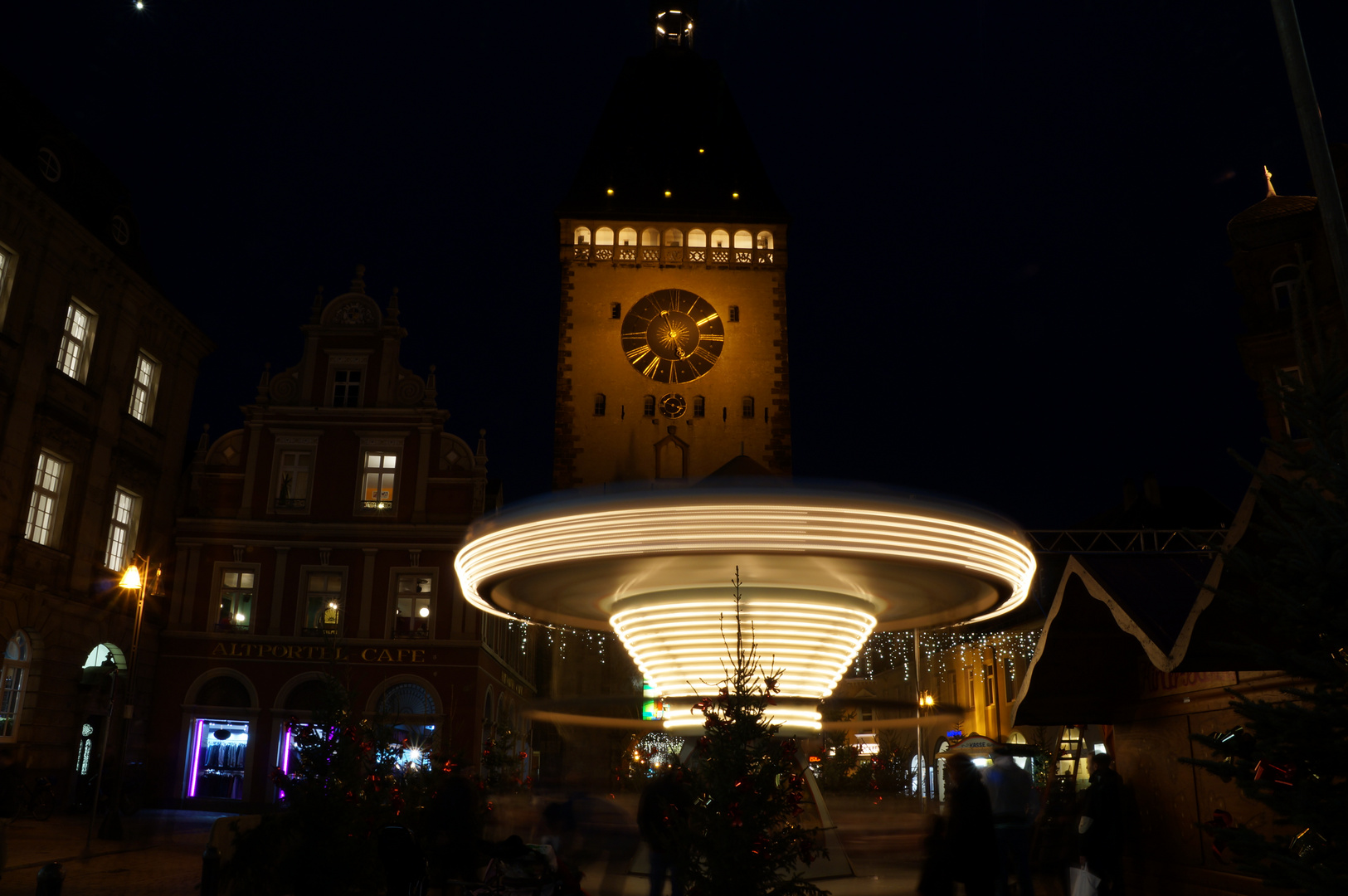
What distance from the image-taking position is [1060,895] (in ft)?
40.1

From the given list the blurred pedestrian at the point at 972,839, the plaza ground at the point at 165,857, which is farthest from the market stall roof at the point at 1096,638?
the blurred pedestrian at the point at 972,839

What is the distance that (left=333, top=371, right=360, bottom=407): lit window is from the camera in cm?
3103

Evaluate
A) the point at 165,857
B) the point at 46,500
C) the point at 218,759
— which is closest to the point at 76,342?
the point at 46,500

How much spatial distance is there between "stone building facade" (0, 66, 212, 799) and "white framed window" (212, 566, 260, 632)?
1667 mm

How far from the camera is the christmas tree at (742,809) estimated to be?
791 centimetres

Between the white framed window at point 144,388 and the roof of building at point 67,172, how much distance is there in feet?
6.89

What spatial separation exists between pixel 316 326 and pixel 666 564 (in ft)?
80.4

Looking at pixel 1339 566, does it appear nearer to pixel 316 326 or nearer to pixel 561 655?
pixel 316 326

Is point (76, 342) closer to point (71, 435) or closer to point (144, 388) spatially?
point (71, 435)

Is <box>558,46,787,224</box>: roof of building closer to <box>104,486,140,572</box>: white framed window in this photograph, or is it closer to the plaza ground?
<box>104,486,140,572</box>: white framed window

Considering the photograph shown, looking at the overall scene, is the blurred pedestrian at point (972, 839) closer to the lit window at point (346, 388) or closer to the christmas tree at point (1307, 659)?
the christmas tree at point (1307, 659)

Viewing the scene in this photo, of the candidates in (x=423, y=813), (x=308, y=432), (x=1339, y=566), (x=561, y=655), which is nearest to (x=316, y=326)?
(x=308, y=432)

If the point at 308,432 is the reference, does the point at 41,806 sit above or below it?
below

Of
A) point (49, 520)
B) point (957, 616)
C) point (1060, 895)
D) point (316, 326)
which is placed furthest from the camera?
point (316, 326)
